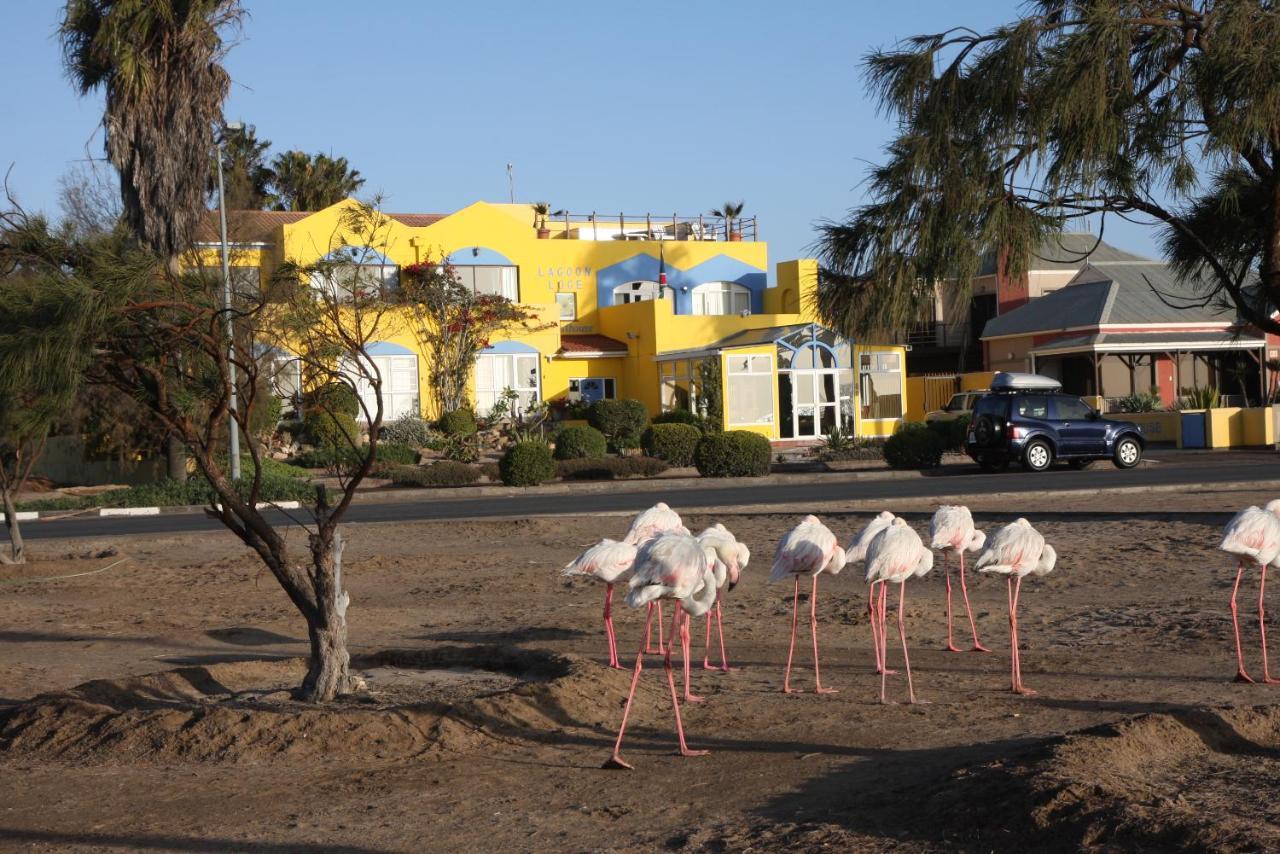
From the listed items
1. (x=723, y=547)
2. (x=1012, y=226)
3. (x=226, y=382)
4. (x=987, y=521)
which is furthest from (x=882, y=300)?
(x=987, y=521)

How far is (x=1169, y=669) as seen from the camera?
9.36 metres

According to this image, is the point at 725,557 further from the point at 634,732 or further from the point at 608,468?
the point at 608,468

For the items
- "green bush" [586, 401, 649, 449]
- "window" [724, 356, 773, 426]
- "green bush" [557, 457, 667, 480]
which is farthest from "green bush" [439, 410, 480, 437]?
"window" [724, 356, 773, 426]

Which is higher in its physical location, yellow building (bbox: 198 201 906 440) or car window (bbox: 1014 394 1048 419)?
yellow building (bbox: 198 201 906 440)

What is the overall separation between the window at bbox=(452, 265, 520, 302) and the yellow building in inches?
2.0

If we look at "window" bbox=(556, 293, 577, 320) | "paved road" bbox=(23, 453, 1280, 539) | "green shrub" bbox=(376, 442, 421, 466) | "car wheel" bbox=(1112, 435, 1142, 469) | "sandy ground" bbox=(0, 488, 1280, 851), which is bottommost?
"sandy ground" bbox=(0, 488, 1280, 851)

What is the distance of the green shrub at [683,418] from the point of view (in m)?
42.2

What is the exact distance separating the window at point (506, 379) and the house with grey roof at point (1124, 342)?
17348mm

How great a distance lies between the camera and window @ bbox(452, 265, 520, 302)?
163 ft

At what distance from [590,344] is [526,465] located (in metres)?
20.7

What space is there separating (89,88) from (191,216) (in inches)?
152

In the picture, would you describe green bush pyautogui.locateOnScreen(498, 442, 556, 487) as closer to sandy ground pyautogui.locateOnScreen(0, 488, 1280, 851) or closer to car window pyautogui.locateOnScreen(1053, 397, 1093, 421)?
car window pyautogui.locateOnScreen(1053, 397, 1093, 421)

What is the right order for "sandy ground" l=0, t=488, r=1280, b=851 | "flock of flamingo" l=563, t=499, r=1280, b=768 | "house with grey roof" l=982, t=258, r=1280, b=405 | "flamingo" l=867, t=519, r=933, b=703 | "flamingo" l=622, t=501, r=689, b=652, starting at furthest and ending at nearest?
1. "house with grey roof" l=982, t=258, r=1280, b=405
2. "flamingo" l=622, t=501, r=689, b=652
3. "flamingo" l=867, t=519, r=933, b=703
4. "flock of flamingo" l=563, t=499, r=1280, b=768
5. "sandy ground" l=0, t=488, r=1280, b=851

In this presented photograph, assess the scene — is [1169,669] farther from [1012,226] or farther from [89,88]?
[89,88]
